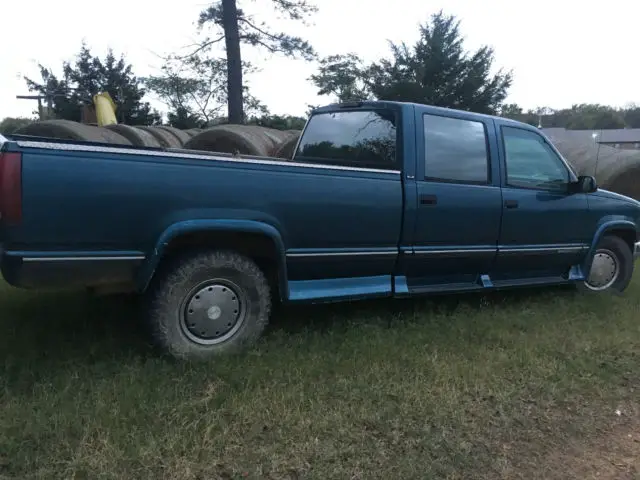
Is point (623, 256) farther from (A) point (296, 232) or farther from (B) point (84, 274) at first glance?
(B) point (84, 274)

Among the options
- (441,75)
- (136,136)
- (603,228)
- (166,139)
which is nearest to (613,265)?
(603,228)

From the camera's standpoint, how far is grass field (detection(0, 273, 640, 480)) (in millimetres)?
2775

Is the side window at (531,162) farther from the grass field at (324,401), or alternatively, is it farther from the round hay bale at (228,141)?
the round hay bale at (228,141)

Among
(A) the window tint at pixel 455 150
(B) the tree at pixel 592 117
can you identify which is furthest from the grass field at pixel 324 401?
(B) the tree at pixel 592 117

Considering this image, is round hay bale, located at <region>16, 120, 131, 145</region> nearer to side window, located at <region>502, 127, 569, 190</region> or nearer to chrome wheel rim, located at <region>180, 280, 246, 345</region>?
chrome wheel rim, located at <region>180, 280, 246, 345</region>

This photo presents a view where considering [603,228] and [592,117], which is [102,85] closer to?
[603,228]

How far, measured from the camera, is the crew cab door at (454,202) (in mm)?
4629

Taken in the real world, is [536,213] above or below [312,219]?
below

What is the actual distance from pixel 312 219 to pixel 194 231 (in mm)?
873

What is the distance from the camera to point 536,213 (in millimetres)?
5281

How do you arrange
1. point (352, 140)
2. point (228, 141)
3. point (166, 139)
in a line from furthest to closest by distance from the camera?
point (166, 139) → point (228, 141) → point (352, 140)

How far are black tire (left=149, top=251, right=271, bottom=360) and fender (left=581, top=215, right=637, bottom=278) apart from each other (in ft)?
11.7

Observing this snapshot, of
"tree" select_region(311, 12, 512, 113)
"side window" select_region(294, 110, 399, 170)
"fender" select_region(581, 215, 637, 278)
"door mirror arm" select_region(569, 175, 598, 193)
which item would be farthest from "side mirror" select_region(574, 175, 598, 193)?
"tree" select_region(311, 12, 512, 113)

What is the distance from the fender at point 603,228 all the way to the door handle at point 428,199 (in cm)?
219
